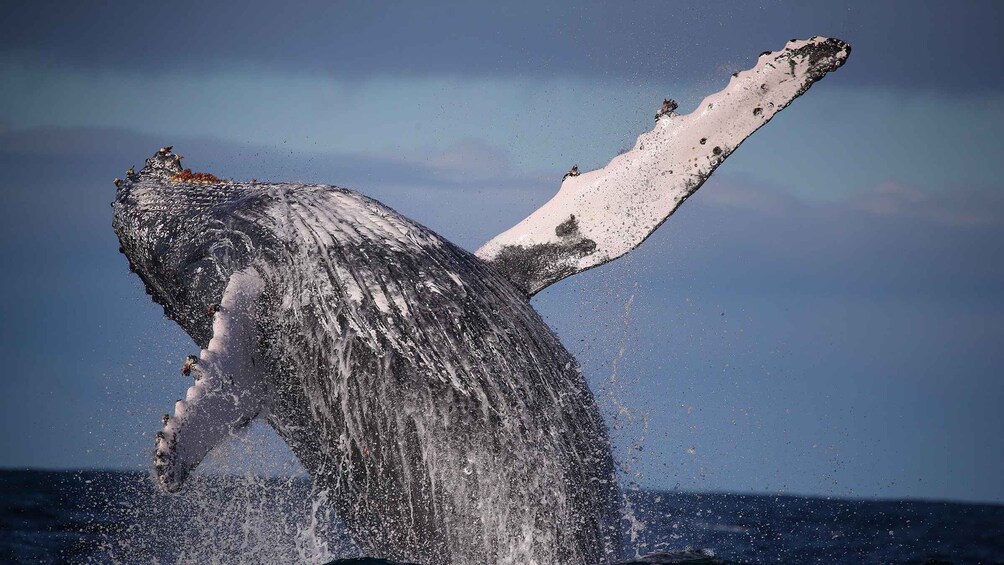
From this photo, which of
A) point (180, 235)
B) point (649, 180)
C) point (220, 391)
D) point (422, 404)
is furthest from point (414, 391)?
point (649, 180)

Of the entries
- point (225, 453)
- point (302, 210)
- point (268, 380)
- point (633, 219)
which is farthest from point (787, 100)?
point (225, 453)

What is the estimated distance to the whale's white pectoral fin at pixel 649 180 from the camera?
686cm

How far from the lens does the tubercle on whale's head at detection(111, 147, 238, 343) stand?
6349 mm

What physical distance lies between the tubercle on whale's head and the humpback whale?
3cm

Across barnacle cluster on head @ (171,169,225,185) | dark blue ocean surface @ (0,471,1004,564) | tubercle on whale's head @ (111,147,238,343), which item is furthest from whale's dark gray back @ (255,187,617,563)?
barnacle cluster on head @ (171,169,225,185)

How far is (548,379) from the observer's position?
232 inches

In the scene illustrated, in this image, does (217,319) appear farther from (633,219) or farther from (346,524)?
(633,219)

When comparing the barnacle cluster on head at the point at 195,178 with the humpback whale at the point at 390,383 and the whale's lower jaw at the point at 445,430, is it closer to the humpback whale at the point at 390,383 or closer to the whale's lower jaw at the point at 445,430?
the humpback whale at the point at 390,383

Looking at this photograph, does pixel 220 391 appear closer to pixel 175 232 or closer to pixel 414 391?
pixel 414 391

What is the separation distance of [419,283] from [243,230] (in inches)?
51.6

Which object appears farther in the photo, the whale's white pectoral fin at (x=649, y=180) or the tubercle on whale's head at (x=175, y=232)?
the whale's white pectoral fin at (x=649, y=180)

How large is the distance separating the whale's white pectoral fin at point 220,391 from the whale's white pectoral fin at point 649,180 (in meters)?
2.18

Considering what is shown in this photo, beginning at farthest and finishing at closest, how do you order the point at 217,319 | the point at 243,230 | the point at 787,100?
the point at 787,100, the point at 243,230, the point at 217,319

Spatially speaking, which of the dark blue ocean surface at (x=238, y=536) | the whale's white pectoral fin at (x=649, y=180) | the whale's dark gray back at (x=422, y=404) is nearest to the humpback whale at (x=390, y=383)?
the whale's dark gray back at (x=422, y=404)
